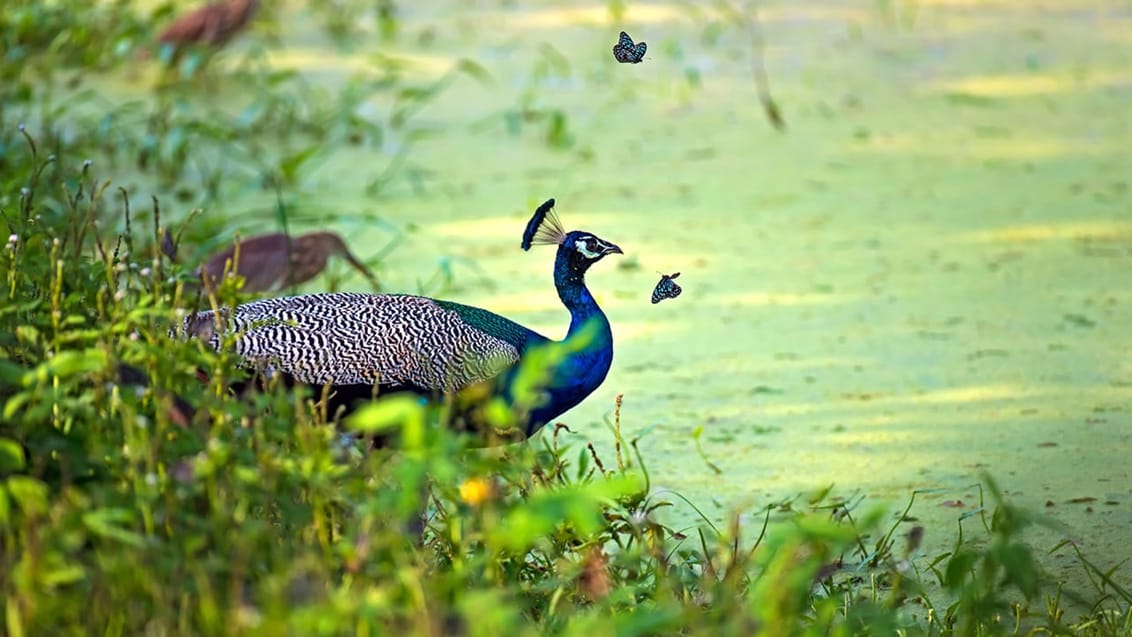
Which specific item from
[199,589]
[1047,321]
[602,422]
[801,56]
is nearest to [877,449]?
[602,422]

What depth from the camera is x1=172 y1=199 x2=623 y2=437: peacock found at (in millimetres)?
2168

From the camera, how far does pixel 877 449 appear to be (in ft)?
8.70

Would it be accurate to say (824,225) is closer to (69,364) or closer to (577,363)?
(577,363)

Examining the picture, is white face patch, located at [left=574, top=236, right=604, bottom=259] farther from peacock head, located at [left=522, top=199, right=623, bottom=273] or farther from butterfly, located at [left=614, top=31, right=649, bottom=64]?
butterfly, located at [left=614, top=31, right=649, bottom=64]

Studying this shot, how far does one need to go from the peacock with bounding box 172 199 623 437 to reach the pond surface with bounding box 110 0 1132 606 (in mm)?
318

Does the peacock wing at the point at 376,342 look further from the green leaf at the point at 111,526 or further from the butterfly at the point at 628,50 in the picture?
the green leaf at the point at 111,526

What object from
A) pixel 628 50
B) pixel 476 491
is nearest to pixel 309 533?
pixel 476 491

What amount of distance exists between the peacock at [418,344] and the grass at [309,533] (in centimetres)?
12

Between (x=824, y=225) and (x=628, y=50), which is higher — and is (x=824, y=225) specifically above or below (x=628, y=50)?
below

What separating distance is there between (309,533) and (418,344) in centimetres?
61

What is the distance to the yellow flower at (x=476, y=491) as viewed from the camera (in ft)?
4.58

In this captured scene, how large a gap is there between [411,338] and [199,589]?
0.87 meters

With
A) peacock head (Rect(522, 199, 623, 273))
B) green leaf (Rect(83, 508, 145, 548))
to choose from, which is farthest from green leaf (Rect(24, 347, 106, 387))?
peacock head (Rect(522, 199, 623, 273))

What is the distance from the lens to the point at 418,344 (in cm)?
221
